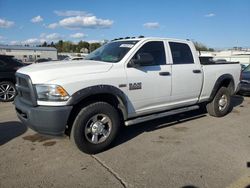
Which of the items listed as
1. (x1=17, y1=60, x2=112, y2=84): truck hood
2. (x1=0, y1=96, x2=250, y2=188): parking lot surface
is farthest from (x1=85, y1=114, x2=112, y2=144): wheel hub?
(x1=17, y1=60, x2=112, y2=84): truck hood

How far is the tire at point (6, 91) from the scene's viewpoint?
8.79 m

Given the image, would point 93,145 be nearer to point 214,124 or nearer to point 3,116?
point 214,124

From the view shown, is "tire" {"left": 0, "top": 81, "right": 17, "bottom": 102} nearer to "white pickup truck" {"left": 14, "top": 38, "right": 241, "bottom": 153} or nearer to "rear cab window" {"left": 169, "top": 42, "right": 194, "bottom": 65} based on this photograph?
"white pickup truck" {"left": 14, "top": 38, "right": 241, "bottom": 153}

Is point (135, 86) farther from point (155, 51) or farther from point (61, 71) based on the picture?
point (61, 71)

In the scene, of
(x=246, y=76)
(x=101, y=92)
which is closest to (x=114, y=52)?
(x=101, y=92)

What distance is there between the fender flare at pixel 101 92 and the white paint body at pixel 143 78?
58 millimetres

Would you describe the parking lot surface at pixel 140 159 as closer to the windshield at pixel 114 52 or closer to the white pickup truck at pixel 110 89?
the white pickup truck at pixel 110 89

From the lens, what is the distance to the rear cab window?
5.62m

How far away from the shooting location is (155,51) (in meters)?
5.33

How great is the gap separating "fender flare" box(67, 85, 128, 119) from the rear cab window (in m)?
1.57

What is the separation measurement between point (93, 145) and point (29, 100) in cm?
125

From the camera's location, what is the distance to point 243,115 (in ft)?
23.6

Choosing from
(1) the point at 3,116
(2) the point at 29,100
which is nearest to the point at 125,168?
(2) the point at 29,100

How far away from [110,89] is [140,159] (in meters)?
1.22
